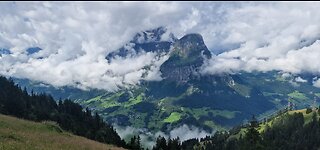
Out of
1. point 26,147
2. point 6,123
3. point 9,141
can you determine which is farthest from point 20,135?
point 6,123

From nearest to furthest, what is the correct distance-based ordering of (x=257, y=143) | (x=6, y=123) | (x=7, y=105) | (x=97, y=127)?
(x=6, y=123), (x=257, y=143), (x=7, y=105), (x=97, y=127)

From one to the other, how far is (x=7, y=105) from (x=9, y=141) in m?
112

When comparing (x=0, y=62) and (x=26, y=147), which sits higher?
(x=0, y=62)

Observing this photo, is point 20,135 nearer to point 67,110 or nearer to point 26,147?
point 26,147

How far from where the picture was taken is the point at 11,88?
589 ft

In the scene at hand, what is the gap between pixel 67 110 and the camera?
19975 cm

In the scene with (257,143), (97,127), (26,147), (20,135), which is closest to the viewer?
(26,147)

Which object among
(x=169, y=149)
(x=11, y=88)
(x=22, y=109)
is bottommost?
(x=169, y=149)

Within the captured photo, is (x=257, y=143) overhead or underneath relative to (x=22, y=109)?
underneath

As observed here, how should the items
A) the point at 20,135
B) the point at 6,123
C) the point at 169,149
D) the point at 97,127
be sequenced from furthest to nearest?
the point at 97,127 < the point at 169,149 < the point at 6,123 < the point at 20,135

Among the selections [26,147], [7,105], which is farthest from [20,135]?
[7,105]

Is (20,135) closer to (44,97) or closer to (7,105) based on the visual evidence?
(7,105)

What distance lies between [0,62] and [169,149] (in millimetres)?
78354

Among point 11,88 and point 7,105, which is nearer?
point 7,105
